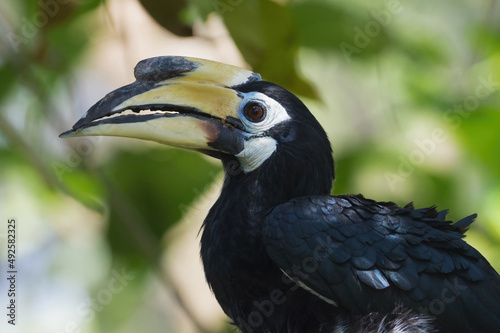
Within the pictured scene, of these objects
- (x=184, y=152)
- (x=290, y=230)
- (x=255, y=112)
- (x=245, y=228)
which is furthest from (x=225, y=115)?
(x=184, y=152)

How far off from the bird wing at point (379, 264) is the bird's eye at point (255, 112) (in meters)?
0.38

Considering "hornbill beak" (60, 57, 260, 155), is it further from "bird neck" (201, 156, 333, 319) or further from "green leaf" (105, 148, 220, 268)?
"green leaf" (105, 148, 220, 268)

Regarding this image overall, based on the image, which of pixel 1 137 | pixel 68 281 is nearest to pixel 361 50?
pixel 1 137

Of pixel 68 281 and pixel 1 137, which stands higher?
pixel 1 137

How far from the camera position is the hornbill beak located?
2611mm

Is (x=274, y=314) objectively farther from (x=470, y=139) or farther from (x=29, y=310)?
(x=29, y=310)

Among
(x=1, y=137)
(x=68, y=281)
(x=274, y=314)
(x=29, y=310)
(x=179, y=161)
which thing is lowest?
(x=29, y=310)

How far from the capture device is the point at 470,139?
3.64 metres

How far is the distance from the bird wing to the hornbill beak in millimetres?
385

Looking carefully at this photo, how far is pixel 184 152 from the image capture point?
353 centimetres

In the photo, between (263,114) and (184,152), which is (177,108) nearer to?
(263,114)

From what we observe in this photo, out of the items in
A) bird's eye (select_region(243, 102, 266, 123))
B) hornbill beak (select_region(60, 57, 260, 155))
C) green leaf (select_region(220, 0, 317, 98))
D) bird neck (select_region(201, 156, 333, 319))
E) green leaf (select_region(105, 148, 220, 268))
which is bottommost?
green leaf (select_region(105, 148, 220, 268))

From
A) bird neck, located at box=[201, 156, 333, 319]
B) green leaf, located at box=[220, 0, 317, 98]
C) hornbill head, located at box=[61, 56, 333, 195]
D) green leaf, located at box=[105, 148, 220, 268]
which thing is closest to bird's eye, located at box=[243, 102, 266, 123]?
hornbill head, located at box=[61, 56, 333, 195]

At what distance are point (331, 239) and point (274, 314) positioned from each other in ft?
1.10
